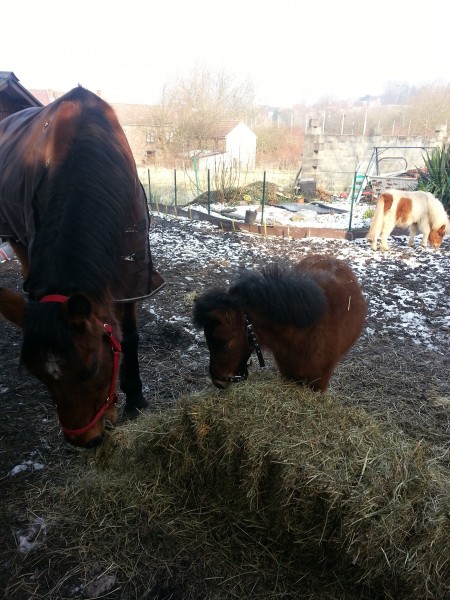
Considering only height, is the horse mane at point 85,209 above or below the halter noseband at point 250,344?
above

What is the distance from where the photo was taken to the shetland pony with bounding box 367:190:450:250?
7957 millimetres

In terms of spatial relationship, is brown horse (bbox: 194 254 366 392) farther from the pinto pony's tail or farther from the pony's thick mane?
the pinto pony's tail

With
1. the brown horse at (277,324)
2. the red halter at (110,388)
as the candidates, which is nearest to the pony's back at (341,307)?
the brown horse at (277,324)

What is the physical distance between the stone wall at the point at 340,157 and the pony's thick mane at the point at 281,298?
14.7m

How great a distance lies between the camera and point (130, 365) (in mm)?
3131

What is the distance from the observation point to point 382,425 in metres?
2.52

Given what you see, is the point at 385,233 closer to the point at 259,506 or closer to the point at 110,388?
the point at 259,506

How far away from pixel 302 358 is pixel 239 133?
3033cm

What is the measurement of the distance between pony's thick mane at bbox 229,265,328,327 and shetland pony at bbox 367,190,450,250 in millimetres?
A: 6055

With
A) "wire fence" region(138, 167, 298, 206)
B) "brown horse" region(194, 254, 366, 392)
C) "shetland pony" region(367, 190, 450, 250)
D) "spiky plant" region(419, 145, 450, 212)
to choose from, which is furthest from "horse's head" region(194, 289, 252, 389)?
"wire fence" region(138, 167, 298, 206)

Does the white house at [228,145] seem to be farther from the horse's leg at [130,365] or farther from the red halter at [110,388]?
the red halter at [110,388]

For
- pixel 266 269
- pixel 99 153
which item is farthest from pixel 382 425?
pixel 99 153

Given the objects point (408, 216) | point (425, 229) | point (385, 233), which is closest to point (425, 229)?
point (425, 229)

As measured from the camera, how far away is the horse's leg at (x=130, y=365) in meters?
3.09
